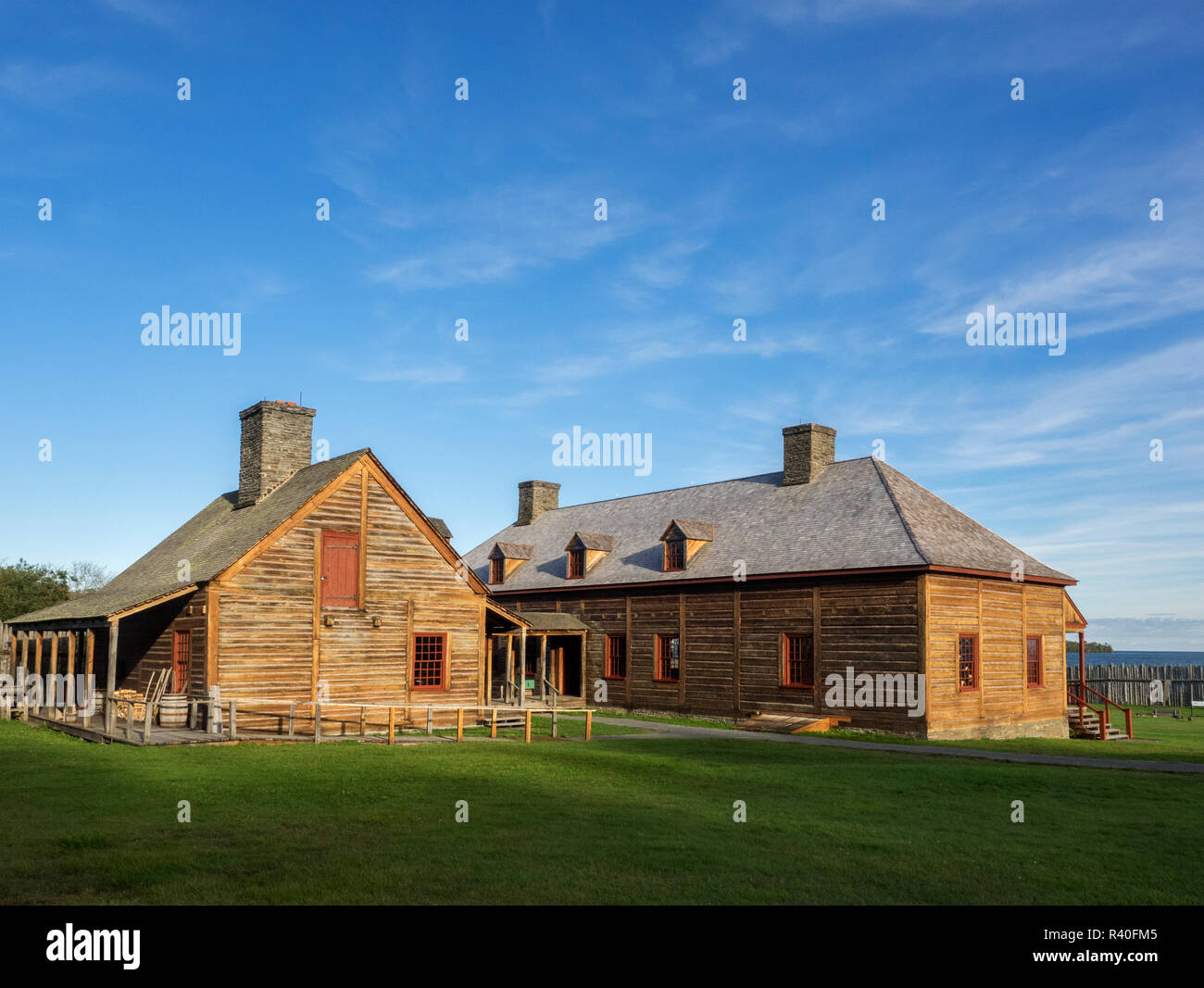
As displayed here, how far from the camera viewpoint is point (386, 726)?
28328mm

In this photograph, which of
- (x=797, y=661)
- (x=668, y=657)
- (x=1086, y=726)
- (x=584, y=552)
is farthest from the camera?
(x=584, y=552)

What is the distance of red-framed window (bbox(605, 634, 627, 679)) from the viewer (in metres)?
38.7

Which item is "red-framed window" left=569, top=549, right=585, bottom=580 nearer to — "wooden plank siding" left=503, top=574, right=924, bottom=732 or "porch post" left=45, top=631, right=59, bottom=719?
"wooden plank siding" left=503, top=574, right=924, bottom=732

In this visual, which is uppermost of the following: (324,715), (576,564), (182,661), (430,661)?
(576,564)

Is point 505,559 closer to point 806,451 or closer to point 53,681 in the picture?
point 806,451

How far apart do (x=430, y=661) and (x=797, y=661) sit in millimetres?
11454

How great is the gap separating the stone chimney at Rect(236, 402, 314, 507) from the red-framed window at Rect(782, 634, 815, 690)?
53.3 ft

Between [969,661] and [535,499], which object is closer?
[969,661]

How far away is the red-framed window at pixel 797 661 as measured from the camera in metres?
32.1

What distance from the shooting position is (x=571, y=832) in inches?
488

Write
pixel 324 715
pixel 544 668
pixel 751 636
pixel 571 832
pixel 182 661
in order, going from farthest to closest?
pixel 544 668 → pixel 751 636 → pixel 324 715 → pixel 182 661 → pixel 571 832

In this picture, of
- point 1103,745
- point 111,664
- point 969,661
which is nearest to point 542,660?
point 969,661
